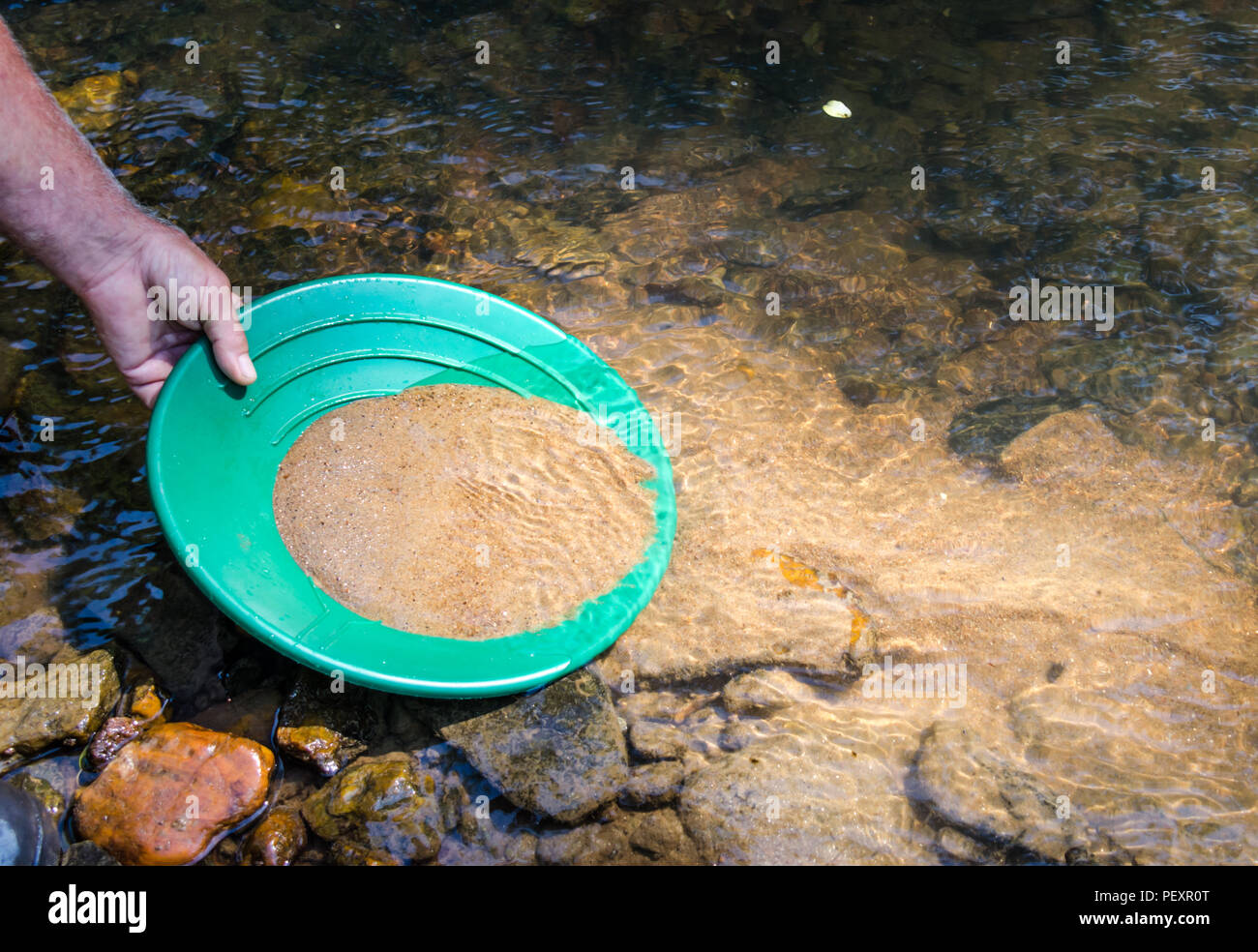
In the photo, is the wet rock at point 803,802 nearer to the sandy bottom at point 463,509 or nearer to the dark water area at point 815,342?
the dark water area at point 815,342

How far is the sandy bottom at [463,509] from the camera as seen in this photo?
9.29 ft

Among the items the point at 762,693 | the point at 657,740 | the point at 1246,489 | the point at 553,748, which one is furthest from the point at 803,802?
the point at 1246,489

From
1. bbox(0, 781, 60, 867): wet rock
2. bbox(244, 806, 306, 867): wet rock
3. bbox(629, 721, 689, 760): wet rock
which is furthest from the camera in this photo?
bbox(629, 721, 689, 760): wet rock

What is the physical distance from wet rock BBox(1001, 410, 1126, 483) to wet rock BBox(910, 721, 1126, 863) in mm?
1440

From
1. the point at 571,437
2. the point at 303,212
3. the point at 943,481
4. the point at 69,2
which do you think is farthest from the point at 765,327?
the point at 69,2

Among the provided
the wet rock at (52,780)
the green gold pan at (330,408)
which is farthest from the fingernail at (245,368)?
the wet rock at (52,780)

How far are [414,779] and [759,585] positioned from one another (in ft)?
4.90

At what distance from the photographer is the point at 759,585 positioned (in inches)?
128

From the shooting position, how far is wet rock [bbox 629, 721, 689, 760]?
282cm

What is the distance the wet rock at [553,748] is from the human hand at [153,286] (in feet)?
5.08

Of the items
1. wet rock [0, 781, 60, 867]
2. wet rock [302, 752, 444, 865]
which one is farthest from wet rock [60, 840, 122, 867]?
wet rock [302, 752, 444, 865]

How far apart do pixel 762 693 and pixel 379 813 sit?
4.56 feet

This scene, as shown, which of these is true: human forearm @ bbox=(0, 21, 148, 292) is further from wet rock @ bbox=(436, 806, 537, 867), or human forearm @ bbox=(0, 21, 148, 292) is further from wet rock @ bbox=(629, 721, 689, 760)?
wet rock @ bbox=(629, 721, 689, 760)

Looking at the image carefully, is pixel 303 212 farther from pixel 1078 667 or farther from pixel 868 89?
pixel 1078 667
